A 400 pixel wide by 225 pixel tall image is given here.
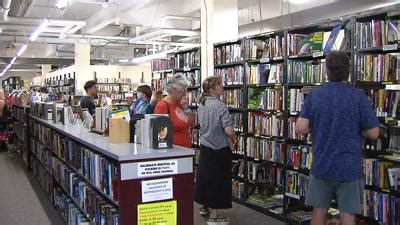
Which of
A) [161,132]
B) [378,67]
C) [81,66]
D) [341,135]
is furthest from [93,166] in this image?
[81,66]

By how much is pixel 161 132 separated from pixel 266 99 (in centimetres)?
237

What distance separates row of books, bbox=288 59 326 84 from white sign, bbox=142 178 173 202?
218 centimetres

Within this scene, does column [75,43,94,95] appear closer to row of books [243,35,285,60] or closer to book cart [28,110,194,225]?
row of books [243,35,285,60]

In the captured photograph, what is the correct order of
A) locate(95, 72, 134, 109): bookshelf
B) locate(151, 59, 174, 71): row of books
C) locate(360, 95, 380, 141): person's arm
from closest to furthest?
locate(360, 95, 380, 141): person's arm, locate(151, 59, 174, 71): row of books, locate(95, 72, 134, 109): bookshelf

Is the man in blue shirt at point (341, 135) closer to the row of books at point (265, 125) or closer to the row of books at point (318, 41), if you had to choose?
the row of books at point (318, 41)

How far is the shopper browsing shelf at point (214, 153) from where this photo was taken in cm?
446

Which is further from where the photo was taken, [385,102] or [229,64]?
[229,64]

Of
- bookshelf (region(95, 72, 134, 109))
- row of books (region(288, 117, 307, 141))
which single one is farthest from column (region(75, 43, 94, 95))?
row of books (region(288, 117, 307, 141))

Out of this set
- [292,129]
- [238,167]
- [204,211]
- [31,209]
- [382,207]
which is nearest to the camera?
[382,207]

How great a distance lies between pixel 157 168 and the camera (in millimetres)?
3021

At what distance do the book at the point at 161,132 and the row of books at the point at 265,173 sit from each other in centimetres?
233

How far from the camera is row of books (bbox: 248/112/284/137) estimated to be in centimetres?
508

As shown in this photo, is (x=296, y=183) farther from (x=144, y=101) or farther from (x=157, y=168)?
(x=144, y=101)

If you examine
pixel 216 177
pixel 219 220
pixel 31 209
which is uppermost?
pixel 216 177
